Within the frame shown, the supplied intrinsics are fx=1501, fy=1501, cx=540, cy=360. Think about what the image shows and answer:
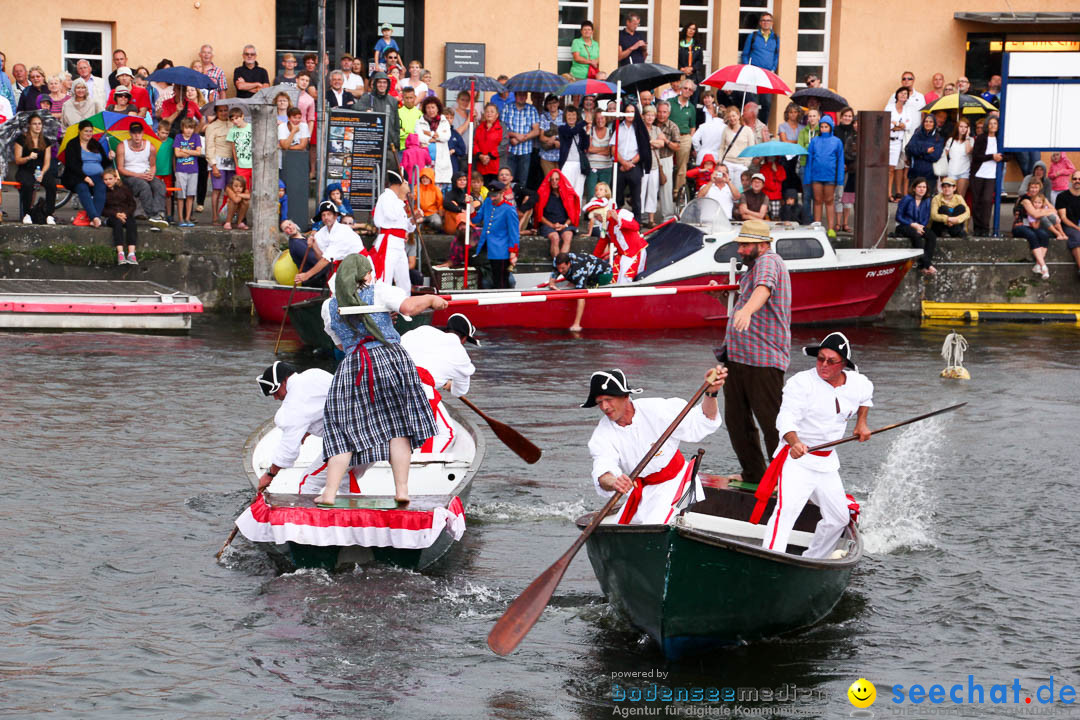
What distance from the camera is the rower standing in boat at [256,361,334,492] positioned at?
9.99 meters

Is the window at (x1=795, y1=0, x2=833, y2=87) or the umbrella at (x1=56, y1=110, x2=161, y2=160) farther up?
the window at (x1=795, y1=0, x2=833, y2=87)

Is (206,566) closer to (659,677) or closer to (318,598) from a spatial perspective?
(318,598)

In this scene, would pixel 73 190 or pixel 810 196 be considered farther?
pixel 810 196

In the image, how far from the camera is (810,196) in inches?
914

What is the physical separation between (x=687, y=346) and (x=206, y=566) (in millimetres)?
10810

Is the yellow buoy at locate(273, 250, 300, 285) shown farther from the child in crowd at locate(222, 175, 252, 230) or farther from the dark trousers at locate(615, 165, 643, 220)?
the dark trousers at locate(615, 165, 643, 220)

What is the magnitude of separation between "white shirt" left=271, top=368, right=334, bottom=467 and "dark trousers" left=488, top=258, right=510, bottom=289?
11231 mm

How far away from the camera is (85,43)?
25.5 meters

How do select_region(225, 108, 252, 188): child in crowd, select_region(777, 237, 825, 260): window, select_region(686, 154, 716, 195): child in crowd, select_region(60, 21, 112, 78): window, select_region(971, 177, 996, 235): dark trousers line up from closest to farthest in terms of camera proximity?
1. select_region(225, 108, 252, 188): child in crowd
2. select_region(777, 237, 825, 260): window
3. select_region(686, 154, 716, 195): child in crowd
4. select_region(971, 177, 996, 235): dark trousers
5. select_region(60, 21, 112, 78): window

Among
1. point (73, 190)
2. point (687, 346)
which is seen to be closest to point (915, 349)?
point (687, 346)

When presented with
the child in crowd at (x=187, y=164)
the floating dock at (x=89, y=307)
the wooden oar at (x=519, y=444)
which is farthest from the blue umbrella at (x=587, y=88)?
the wooden oar at (x=519, y=444)

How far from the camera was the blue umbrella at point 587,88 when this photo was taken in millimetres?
22734

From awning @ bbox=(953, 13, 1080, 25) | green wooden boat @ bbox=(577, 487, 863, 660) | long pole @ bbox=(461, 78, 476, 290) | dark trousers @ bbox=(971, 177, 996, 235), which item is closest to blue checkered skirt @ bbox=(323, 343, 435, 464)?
green wooden boat @ bbox=(577, 487, 863, 660)

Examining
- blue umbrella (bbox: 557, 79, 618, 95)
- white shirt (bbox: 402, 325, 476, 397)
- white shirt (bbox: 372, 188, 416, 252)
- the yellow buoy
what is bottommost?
the yellow buoy
